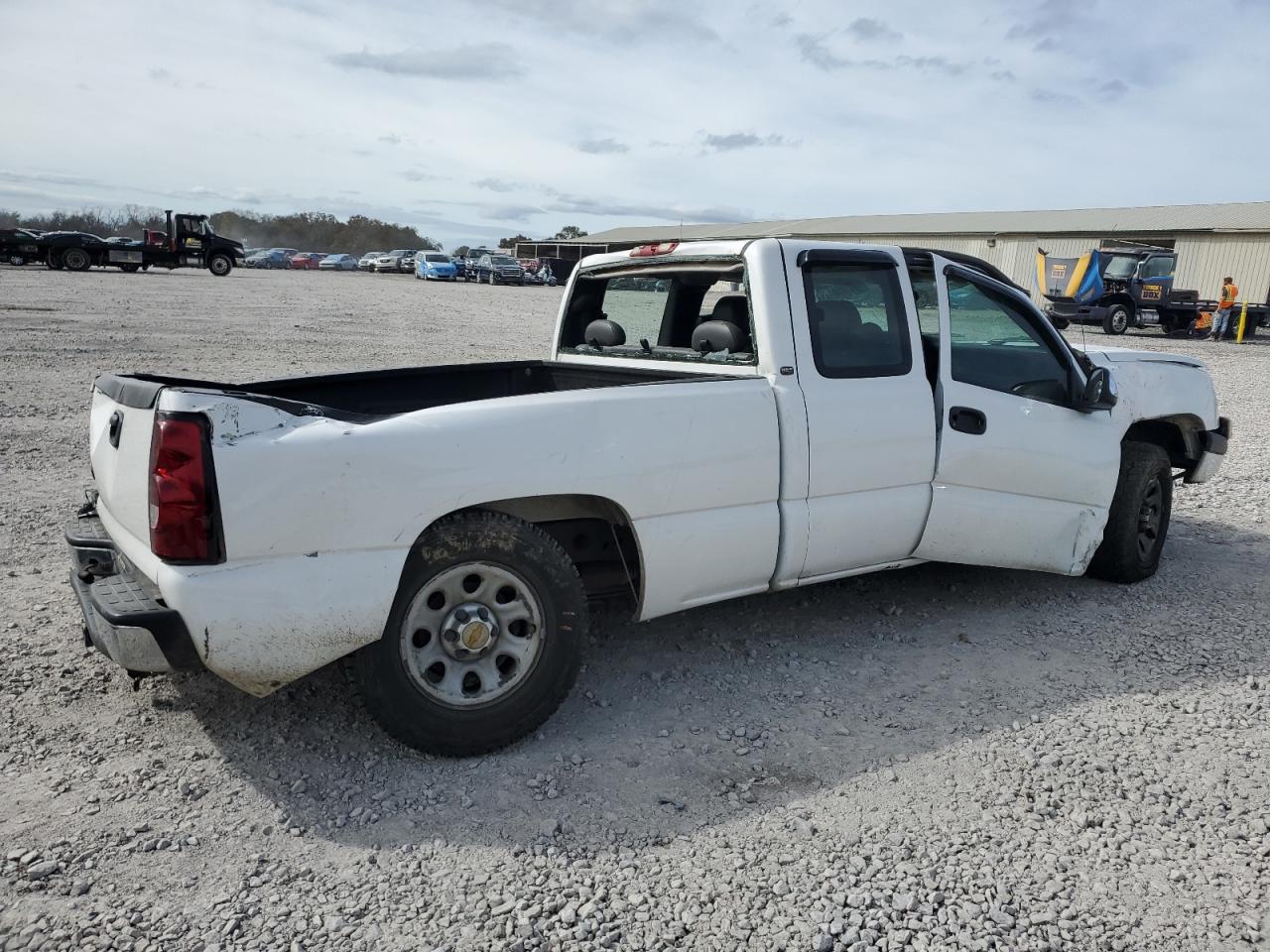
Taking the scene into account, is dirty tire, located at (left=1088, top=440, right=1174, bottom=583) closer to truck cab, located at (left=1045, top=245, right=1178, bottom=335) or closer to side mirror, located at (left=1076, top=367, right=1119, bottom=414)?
side mirror, located at (left=1076, top=367, right=1119, bottom=414)

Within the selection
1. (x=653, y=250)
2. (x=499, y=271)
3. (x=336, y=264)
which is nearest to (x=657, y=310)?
(x=653, y=250)

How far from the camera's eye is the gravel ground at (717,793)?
2.72 metres

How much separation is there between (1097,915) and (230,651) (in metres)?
2.66

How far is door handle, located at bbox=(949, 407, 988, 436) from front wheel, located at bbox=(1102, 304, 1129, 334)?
90.2 ft

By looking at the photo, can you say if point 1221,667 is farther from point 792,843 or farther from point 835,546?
point 792,843

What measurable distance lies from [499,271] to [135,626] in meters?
50.7

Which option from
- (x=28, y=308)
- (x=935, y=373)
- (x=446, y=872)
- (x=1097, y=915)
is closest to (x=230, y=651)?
(x=446, y=872)

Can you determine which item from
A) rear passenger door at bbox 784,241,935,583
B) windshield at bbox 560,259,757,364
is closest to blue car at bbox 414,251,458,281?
windshield at bbox 560,259,757,364

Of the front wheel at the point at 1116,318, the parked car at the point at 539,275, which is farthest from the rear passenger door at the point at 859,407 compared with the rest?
the parked car at the point at 539,275

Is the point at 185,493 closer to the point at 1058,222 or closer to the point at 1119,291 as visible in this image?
the point at 1119,291

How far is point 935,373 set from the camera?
469 centimetres

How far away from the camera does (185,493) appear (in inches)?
118

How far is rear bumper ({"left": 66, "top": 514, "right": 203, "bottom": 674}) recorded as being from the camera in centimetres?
302

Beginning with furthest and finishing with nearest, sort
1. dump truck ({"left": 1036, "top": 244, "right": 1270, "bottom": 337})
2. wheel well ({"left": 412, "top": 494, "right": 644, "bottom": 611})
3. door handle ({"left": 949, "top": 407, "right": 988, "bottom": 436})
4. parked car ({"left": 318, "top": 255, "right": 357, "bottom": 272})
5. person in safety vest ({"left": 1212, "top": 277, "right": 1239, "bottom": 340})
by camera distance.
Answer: parked car ({"left": 318, "top": 255, "right": 357, "bottom": 272}) < person in safety vest ({"left": 1212, "top": 277, "right": 1239, "bottom": 340}) < dump truck ({"left": 1036, "top": 244, "right": 1270, "bottom": 337}) < door handle ({"left": 949, "top": 407, "right": 988, "bottom": 436}) < wheel well ({"left": 412, "top": 494, "right": 644, "bottom": 611})
